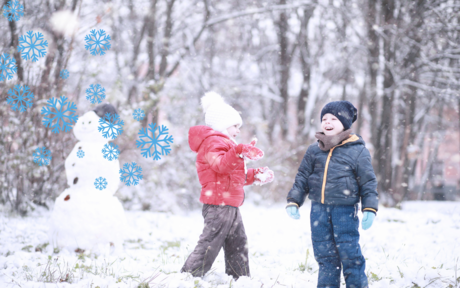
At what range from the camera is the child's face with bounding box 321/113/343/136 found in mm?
2615

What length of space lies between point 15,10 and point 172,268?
8.90 ft

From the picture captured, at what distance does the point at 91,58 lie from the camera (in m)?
6.83

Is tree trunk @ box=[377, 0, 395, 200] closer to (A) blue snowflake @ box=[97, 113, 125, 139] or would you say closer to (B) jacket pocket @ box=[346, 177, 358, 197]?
(B) jacket pocket @ box=[346, 177, 358, 197]

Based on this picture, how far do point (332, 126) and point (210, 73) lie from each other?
25.0 ft

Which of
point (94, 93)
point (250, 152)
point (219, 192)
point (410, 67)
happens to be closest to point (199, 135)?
point (219, 192)

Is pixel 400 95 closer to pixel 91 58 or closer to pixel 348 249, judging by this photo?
pixel 91 58

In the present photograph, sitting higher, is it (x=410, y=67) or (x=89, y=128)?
(x=410, y=67)

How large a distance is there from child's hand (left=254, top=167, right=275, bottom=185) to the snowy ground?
2.56 ft

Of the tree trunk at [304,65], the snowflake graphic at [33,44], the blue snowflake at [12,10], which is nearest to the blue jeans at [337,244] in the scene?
the snowflake graphic at [33,44]

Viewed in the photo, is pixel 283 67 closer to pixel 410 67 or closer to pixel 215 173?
pixel 410 67

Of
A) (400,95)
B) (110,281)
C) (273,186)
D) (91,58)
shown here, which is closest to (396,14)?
(400,95)

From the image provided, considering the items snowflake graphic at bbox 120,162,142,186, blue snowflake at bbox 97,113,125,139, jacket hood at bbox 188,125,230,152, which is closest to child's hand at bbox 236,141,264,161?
jacket hood at bbox 188,125,230,152

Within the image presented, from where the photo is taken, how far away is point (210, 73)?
32.4 feet

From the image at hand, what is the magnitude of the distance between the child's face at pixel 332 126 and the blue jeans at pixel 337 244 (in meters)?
0.54
